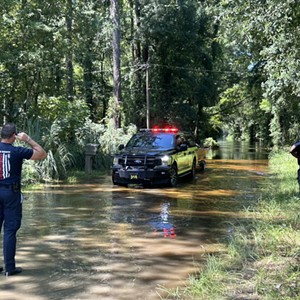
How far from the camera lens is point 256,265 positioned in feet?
18.7

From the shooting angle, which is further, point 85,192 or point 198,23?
point 198,23

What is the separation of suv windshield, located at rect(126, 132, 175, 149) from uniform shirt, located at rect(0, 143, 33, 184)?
935 cm

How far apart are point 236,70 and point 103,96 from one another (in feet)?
44.3

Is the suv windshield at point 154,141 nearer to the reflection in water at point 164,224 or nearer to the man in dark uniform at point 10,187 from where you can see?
the reflection in water at point 164,224

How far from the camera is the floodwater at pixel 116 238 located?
17.6 ft

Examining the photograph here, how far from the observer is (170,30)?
107 ft

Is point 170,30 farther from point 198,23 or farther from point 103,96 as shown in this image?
point 103,96

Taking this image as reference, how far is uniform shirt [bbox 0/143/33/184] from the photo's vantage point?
18.3 ft

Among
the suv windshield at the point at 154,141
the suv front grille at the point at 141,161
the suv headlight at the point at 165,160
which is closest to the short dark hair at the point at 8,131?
the suv front grille at the point at 141,161

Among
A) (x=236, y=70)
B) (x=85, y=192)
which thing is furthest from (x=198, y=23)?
(x=85, y=192)

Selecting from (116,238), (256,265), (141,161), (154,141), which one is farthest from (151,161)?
(256,265)

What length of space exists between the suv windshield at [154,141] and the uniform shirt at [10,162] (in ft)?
30.7

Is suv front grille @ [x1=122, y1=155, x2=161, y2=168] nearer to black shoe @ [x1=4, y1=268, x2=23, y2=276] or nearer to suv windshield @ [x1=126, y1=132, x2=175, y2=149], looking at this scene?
suv windshield @ [x1=126, y1=132, x2=175, y2=149]

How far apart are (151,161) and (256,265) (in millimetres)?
8397
